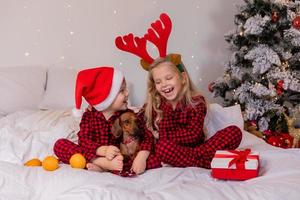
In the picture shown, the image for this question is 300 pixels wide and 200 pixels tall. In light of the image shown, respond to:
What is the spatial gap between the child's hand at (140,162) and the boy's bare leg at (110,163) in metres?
0.06

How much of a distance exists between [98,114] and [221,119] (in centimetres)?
71

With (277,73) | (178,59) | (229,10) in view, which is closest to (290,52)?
(277,73)

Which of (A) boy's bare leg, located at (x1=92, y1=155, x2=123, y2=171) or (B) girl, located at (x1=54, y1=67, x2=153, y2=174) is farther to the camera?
(B) girl, located at (x1=54, y1=67, x2=153, y2=174)

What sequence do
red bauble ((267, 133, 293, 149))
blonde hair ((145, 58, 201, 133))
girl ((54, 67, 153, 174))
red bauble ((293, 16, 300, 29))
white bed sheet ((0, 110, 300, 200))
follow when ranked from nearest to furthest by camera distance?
1. white bed sheet ((0, 110, 300, 200))
2. girl ((54, 67, 153, 174))
3. blonde hair ((145, 58, 201, 133))
4. red bauble ((293, 16, 300, 29))
5. red bauble ((267, 133, 293, 149))

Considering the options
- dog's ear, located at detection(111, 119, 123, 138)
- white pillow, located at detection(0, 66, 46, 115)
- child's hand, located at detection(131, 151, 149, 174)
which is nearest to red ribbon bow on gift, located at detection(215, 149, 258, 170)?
child's hand, located at detection(131, 151, 149, 174)

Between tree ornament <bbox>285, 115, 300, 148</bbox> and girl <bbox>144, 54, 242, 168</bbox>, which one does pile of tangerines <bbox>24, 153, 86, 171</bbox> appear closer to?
girl <bbox>144, 54, 242, 168</bbox>

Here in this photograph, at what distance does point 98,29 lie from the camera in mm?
3309

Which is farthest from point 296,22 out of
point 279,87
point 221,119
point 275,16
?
point 221,119

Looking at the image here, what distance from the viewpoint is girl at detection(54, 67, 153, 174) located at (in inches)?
77.9

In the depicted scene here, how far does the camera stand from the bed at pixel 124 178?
1.56 m

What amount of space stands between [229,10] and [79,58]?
112 centimetres

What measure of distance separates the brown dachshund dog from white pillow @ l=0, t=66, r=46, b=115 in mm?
1143

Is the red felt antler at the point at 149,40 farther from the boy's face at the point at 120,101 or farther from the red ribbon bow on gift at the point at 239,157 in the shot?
the red ribbon bow on gift at the point at 239,157

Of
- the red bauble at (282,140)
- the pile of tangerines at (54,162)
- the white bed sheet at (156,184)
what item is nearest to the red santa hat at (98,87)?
the pile of tangerines at (54,162)
